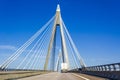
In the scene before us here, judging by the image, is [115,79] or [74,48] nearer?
[115,79]

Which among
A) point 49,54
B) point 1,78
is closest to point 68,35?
point 49,54

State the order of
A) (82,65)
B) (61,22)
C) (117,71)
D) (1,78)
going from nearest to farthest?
(1,78) → (117,71) → (82,65) → (61,22)

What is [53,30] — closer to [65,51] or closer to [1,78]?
[65,51]

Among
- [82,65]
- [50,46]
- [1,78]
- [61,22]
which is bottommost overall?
[1,78]

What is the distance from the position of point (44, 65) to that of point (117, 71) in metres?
43.2

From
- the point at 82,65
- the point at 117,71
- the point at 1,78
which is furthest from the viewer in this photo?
the point at 82,65

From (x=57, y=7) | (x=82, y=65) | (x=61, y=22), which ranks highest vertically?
(x=57, y=7)

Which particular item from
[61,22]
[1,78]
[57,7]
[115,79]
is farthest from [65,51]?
[1,78]

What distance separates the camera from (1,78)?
17.2 m

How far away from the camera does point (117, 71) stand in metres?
23.7

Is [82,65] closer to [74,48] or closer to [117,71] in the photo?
[74,48]

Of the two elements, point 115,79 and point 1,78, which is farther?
point 115,79

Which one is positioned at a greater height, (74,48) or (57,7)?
(57,7)

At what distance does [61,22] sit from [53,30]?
3.83 m
